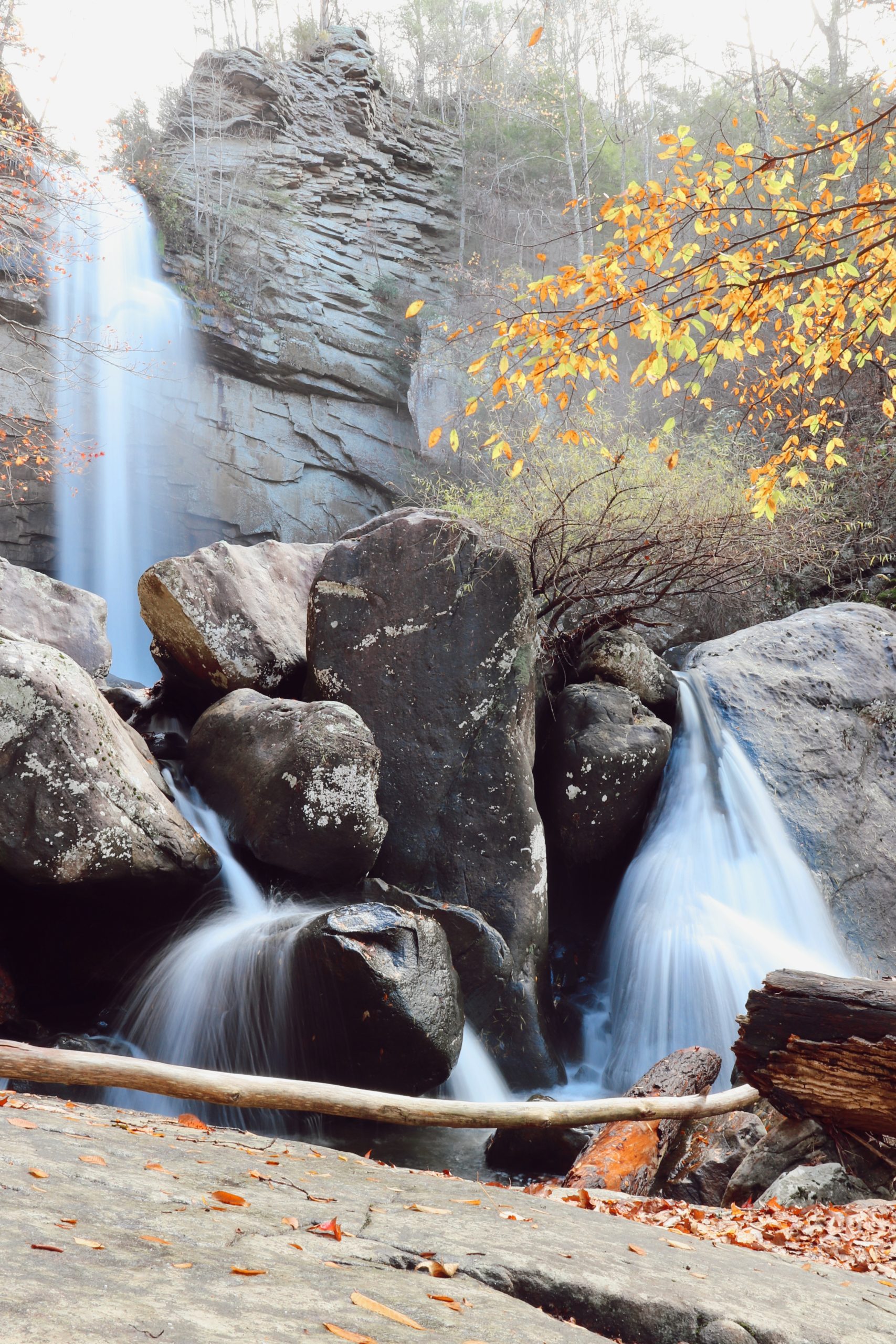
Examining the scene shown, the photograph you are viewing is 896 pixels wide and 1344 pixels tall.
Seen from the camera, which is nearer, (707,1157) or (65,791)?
(707,1157)

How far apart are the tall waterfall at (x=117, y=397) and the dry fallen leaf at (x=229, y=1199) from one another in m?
15.6

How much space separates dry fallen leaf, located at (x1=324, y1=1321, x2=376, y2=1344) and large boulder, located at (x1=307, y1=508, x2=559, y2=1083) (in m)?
5.33

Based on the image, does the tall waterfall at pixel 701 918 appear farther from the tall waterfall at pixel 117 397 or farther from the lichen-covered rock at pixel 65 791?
the tall waterfall at pixel 117 397

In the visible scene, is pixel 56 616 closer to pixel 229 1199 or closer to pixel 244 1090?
pixel 244 1090

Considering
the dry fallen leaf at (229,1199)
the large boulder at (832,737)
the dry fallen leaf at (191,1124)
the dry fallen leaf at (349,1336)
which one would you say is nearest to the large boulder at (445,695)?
the large boulder at (832,737)

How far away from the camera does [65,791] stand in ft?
16.5

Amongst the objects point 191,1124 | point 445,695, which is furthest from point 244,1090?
point 445,695

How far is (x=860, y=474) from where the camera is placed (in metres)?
11.7

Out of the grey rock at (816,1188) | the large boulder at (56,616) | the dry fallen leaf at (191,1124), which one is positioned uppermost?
the large boulder at (56,616)

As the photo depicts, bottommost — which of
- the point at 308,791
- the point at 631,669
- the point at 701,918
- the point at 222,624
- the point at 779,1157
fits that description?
the point at 779,1157

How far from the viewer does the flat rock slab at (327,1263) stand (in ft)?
3.64

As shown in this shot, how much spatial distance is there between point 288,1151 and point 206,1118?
2.86 m

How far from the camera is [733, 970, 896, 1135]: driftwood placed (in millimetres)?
3637

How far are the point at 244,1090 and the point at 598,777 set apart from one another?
5.05 m
